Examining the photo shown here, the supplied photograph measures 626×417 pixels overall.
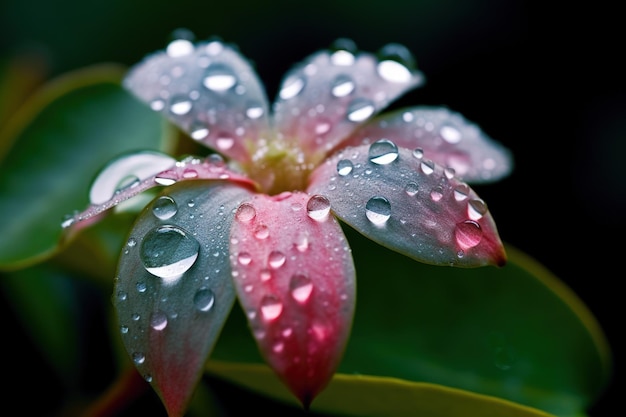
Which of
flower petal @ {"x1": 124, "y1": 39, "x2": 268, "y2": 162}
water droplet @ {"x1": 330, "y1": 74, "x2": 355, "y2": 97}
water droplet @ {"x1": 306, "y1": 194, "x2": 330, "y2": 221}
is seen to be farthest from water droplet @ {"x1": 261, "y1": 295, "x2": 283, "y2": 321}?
water droplet @ {"x1": 330, "y1": 74, "x2": 355, "y2": 97}

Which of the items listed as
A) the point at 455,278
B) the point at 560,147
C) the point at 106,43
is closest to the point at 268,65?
the point at 106,43

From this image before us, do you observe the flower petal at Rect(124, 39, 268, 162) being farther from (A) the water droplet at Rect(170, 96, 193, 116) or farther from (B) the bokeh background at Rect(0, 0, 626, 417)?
(B) the bokeh background at Rect(0, 0, 626, 417)

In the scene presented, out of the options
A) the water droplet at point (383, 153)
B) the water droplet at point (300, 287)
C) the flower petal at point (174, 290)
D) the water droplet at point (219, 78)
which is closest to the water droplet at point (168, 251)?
the flower petal at point (174, 290)

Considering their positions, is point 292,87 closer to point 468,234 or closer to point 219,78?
point 219,78

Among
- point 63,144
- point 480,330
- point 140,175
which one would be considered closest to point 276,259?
point 140,175

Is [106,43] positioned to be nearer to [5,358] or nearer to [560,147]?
[5,358]
